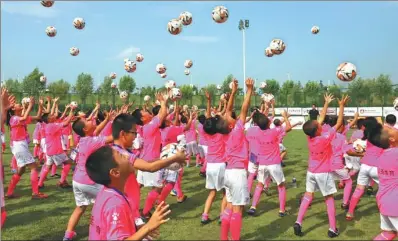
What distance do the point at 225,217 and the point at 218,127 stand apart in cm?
158

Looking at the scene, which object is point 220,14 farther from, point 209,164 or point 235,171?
point 235,171

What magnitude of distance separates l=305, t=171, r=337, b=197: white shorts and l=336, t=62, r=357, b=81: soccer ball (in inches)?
121

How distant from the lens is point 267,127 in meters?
8.74

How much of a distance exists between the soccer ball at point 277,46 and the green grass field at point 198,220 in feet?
13.7

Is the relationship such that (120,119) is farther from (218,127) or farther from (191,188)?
(191,188)

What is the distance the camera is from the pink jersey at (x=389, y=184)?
17.9ft

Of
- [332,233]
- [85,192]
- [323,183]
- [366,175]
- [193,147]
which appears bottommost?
[332,233]

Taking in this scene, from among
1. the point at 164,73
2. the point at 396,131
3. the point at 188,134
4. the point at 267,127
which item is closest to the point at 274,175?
the point at 267,127

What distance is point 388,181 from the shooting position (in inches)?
219

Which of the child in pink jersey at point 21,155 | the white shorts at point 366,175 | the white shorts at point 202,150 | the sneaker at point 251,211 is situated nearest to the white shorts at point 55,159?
the child in pink jersey at point 21,155

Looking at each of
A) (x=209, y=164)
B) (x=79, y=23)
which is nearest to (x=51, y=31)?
(x=79, y=23)

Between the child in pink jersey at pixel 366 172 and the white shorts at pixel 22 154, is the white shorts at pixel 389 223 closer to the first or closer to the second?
the child in pink jersey at pixel 366 172

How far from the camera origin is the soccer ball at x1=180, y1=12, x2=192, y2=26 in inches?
538

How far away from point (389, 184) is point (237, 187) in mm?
2381
